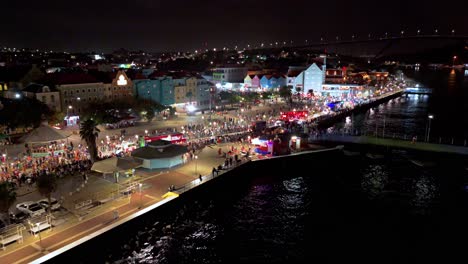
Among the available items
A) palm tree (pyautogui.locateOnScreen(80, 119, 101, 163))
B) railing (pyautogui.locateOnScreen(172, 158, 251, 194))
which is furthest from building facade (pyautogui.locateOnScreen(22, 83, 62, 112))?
railing (pyautogui.locateOnScreen(172, 158, 251, 194))

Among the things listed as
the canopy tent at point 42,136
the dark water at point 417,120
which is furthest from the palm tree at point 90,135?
the dark water at point 417,120

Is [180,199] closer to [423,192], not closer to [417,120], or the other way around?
[423,192]

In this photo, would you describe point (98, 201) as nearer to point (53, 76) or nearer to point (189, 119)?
point (189, 119)

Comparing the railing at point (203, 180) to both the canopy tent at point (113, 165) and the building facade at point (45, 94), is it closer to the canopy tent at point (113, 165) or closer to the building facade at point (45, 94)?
the canopy tent at point (113, 165)

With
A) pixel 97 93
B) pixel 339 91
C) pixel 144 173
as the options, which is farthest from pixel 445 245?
pixel 339 91

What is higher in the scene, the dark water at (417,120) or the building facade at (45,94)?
the building facade at (45,94)

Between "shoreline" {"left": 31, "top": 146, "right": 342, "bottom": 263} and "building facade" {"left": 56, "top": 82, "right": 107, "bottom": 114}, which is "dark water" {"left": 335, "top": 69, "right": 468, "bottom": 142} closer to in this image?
"shoreline" {"left": 31, "top": 146, "right": 342, "bottom": 263}

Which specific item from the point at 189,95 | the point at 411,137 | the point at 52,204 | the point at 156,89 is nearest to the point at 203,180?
the point at 52,204
